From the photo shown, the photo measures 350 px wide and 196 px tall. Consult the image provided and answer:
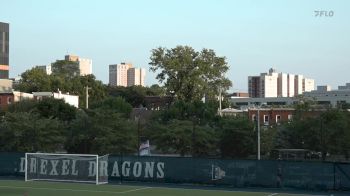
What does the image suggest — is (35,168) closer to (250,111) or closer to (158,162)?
(158,162)

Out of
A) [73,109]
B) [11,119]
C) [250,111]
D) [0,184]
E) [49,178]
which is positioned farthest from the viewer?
[250,111]

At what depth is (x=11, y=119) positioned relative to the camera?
42344mm

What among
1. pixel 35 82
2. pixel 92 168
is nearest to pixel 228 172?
pixel 92 168

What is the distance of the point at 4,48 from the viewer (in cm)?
13738

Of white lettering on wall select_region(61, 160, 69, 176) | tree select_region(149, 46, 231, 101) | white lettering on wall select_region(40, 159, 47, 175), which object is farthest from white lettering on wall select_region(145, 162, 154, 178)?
tree select_region(149, 46, 231, 101)

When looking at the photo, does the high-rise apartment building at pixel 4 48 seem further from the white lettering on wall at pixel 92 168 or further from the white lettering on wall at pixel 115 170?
the white lettering on wall at pixel 92 168

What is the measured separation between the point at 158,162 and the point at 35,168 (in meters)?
5.94

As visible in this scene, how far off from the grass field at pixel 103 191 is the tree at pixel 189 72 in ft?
211

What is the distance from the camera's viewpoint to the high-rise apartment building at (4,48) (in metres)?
136

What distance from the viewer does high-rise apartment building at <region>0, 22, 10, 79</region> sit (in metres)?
136

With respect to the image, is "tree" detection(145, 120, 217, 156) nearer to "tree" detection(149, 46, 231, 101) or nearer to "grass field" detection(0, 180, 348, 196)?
"grass field" detection(0, 180, 348, 196)

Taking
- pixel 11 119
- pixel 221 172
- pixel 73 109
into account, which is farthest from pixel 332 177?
pixel 73 109

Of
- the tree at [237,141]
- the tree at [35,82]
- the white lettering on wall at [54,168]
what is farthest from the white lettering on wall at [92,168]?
the tree at [35,82]

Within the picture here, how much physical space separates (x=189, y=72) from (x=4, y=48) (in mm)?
62909
